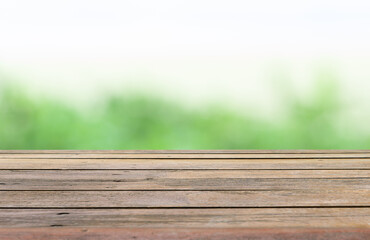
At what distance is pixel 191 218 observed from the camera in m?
0.96

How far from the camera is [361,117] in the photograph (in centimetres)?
205

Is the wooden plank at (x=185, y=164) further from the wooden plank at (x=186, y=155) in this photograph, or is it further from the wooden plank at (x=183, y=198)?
the wooden plank at (x=183, y=198)

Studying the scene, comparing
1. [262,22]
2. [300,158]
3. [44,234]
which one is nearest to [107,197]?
[44,234]

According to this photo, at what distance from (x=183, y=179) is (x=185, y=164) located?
211 millimetres

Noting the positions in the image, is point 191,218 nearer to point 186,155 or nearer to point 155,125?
point 186,155

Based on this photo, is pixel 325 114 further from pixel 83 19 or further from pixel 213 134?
pixel 83 19

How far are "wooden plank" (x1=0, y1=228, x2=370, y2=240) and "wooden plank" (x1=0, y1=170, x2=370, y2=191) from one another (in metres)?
0.33

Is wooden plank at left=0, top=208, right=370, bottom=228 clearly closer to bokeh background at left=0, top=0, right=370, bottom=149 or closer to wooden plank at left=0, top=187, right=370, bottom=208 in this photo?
wooden plank at left=0, top=187, right=370, bottom=208

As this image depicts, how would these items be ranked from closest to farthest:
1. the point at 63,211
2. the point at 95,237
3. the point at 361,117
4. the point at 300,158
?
the point at 95,237 → the point at 63,211 → the point at 300,158 → the point at 361,117

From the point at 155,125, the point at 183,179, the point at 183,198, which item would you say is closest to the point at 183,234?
the point at 183,198

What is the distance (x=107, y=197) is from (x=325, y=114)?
118cm

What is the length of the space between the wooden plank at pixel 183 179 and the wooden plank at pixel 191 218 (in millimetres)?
185

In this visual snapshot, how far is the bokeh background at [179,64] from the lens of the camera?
204 centimetres

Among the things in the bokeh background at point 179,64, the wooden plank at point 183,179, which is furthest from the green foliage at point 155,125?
the wooden plank at point 183,179
